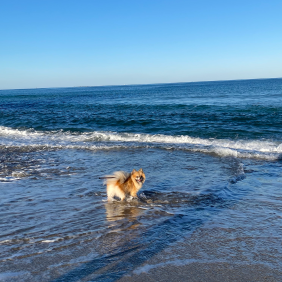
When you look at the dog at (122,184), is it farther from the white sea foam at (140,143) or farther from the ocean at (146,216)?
the white sea foam at (140,143)

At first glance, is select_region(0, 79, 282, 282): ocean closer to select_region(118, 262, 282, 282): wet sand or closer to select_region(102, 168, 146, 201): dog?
select_region(118, 262, 282, 282): wet sand

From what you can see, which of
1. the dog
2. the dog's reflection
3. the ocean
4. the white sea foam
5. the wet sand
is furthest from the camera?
the white sea foam

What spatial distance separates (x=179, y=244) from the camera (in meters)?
3.99

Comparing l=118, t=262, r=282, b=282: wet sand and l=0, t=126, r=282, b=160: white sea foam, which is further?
l=0, t=126, r=282, b=160: white sea foam

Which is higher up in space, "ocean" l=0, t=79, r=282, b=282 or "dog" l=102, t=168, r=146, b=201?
"dog" l=102, t=168, r=146, b=201

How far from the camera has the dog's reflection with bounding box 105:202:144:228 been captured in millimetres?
5012

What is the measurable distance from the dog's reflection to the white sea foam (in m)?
5.71

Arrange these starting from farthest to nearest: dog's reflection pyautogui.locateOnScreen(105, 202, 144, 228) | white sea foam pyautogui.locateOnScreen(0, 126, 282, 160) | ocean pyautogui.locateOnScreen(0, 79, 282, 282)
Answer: white sea foam pyautogui.locateOnScreen(0, 126, 282, 160)
dog's reflection pyautogui.locateOnScreen(105, 202, 144, 228)
ocean pyautogui.locateOnScreen(0, 79, 282, 282)

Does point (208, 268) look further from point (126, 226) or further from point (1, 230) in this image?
point (1, 230)

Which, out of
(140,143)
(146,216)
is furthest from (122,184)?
(140,143)

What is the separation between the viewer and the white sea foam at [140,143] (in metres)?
10.9

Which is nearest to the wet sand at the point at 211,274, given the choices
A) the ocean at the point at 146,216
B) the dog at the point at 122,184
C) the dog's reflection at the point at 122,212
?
the ocean at the point at 146,216

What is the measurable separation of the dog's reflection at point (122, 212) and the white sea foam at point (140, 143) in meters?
5.71

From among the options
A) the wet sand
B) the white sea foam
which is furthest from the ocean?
the white sea foam
